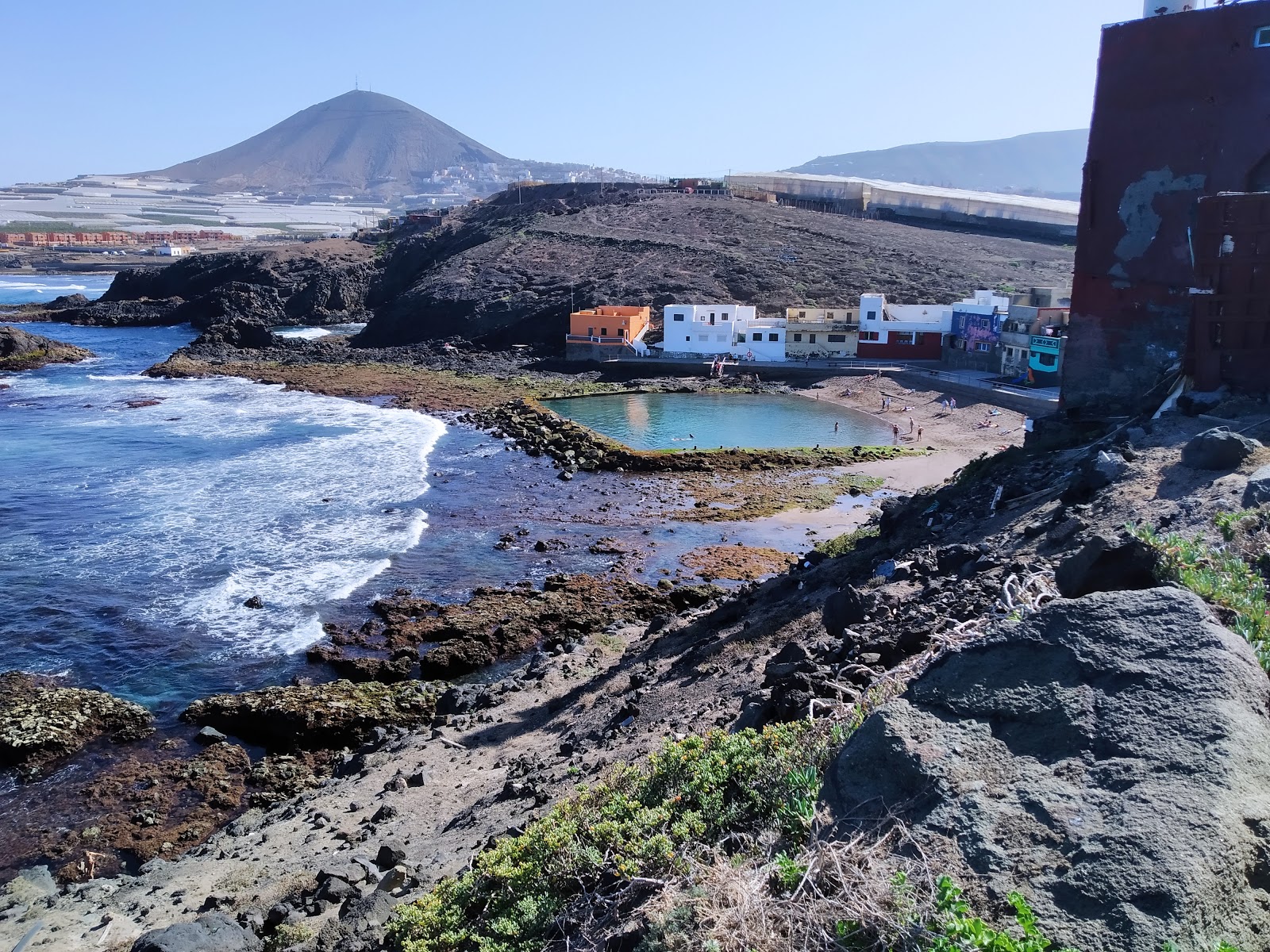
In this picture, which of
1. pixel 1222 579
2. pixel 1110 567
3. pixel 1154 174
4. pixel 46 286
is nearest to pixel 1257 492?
pixel 1222 579

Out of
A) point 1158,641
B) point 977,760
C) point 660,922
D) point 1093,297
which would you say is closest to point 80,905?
point 660,922

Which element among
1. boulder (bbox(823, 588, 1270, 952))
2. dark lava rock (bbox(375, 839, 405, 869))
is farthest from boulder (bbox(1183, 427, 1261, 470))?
dark lava rock (bbox(375, 839, 405, 869))

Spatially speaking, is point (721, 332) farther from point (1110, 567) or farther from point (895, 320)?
point (1110, 567)

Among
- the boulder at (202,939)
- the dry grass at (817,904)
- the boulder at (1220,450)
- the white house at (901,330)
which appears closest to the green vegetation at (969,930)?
the dry grass at (817,904)

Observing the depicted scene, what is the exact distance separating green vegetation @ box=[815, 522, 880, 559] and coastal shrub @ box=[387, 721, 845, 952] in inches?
479

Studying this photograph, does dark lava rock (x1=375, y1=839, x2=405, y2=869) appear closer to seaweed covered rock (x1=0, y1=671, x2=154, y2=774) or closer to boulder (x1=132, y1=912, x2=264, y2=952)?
boulder (x1=132, y1=912, x2=264, y2=952)

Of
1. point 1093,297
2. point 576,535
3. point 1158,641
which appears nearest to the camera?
point 1158,641

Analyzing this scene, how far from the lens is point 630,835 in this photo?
545 cm

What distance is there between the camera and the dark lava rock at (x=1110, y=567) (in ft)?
21.3

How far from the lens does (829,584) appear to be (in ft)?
46.4

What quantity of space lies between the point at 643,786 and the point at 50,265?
12672cm

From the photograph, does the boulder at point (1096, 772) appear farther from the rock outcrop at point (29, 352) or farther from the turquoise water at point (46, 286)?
the turquoise water at point (46, 286)

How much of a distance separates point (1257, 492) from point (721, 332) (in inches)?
1696

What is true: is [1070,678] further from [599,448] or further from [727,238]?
[727,238]
